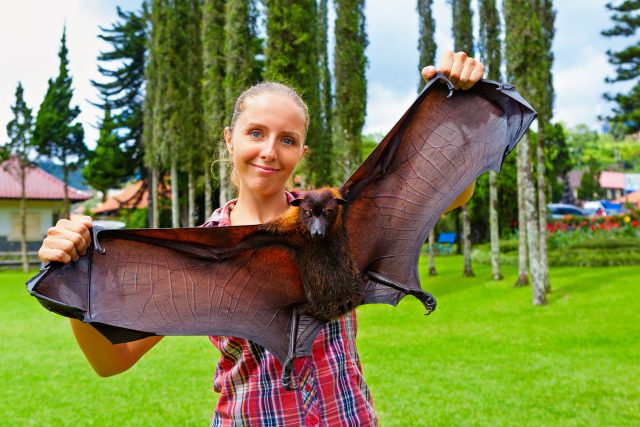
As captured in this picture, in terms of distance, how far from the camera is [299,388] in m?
1.89

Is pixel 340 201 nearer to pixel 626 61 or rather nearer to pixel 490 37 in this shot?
pixel 490 37

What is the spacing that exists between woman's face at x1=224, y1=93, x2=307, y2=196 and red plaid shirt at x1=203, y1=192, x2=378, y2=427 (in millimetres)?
569

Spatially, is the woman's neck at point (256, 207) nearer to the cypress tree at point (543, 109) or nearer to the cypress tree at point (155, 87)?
the cypress tree at point (543, 109)

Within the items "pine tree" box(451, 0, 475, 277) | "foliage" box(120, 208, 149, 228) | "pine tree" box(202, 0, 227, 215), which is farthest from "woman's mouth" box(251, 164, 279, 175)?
"foliage" box(120, 208, 149, 228)

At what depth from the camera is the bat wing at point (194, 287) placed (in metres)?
1.82

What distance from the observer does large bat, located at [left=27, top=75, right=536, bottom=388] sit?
1.82 metres

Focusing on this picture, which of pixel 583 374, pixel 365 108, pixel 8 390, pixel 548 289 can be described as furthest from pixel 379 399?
pixel 365 108

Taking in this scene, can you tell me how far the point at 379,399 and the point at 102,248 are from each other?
579 centimetres

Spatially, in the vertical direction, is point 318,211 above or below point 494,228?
below

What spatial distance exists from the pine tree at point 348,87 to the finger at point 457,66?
1241cm

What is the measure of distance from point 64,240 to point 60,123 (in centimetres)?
3063

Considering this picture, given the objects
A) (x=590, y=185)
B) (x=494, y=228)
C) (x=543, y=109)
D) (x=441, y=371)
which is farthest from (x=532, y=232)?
(x=590, y=185)

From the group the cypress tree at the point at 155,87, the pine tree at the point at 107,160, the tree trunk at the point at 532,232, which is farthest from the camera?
the pine tree at the point at 107,160

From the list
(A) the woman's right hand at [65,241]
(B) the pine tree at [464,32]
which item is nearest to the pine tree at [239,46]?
(B) the pine tree at [464,32]
